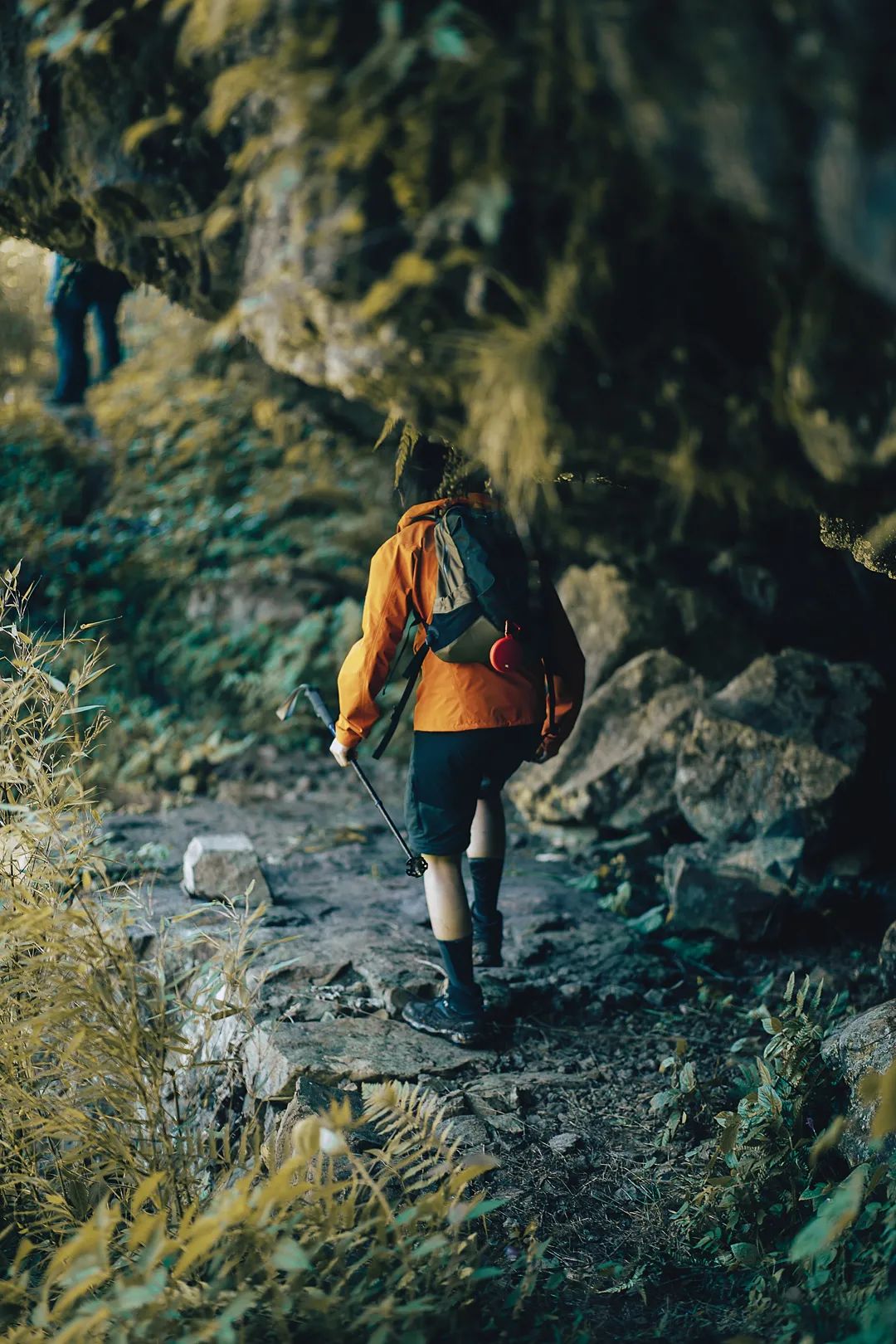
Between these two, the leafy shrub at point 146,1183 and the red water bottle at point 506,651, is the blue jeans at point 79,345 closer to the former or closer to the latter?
the leafy shrub at point 146,1183

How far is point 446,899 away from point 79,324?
326 inches

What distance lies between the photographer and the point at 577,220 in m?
1.62

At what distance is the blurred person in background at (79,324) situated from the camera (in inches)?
352

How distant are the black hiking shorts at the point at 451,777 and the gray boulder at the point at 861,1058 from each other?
4.90ft

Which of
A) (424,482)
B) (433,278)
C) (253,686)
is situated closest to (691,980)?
(424,482)

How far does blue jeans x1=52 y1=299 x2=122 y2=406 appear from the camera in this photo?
969cm

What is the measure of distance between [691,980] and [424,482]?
2.61 m

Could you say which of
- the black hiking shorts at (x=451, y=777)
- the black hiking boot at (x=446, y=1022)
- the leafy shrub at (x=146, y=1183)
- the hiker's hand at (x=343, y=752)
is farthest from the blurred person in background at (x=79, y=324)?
the black hiking boot at (x=446, y=1022)

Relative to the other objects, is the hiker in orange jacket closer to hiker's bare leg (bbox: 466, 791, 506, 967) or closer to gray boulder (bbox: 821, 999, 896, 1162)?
hiker's bare leg (bbox: 466, 791, 506, 967)

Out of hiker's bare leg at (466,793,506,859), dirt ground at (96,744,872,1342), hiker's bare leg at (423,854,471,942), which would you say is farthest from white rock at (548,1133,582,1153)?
hiker's bare leg at (466,793,506,859)

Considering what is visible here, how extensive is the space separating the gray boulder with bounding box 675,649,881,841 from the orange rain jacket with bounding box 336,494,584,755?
210cm

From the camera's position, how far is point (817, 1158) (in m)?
2.83

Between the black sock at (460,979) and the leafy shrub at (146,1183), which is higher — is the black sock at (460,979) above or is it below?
below

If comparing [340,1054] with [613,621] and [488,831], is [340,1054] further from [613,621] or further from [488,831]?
[613,621]
